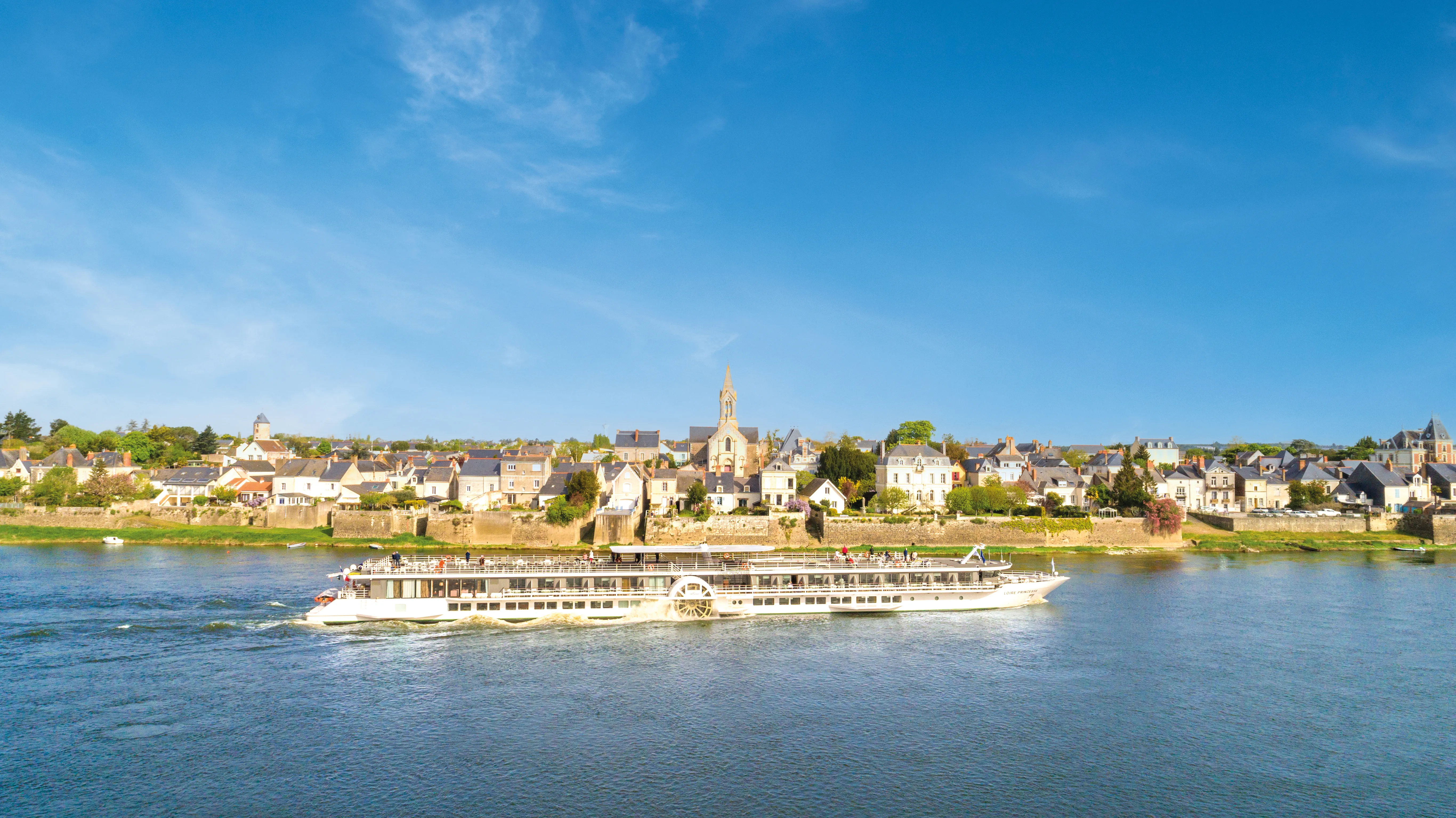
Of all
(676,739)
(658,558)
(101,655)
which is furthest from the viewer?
(658,558)

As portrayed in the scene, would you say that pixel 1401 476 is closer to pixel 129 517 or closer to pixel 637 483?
pixel 637 483

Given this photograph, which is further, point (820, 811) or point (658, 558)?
point (658, 558)

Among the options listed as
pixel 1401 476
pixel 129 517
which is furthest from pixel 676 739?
pixel 1401 476

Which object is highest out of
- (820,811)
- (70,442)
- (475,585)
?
(70,442)

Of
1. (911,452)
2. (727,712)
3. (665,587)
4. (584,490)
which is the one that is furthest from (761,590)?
(911,452)

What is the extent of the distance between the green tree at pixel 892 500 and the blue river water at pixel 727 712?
110 feet

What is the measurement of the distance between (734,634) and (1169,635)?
2032 centimetres

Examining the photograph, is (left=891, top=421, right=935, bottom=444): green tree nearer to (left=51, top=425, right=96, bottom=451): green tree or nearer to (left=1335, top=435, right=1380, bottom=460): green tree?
(left=1335, top=435, right=1380, bottom=460): green tree

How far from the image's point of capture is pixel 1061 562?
6662 centimetres

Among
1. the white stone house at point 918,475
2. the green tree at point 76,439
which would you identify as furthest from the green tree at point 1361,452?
the green tree at point 76,439

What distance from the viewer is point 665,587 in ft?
147

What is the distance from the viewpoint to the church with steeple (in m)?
98.9

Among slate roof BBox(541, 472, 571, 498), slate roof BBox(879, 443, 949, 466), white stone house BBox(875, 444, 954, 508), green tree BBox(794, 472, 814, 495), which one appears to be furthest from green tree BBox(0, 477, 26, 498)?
slate roof BBox(879, 443, 949, 466)

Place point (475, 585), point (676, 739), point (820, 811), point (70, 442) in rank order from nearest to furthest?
point (820, 811), point (676, 739), point (475, 585), point (70, 442)
